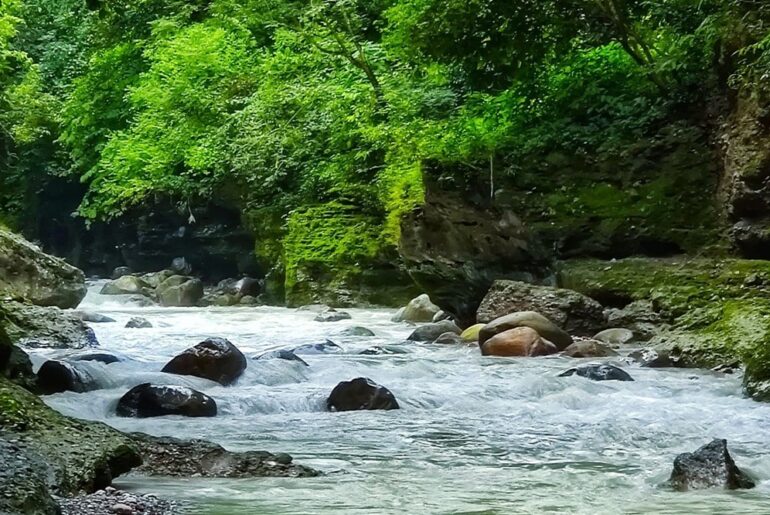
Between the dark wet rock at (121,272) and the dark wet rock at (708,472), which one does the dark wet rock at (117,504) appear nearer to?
the dark wet rock at (708,472)

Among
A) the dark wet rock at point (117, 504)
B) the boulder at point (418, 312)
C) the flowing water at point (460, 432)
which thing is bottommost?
the flowing water at point (460, 432)

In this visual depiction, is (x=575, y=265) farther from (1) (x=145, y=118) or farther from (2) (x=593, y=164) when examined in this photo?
(1) (x=145, y=118)

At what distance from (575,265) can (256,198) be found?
1005cm

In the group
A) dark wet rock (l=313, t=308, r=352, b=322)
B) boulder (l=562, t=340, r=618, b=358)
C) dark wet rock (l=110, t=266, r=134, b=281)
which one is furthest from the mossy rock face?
dark wet rock (l=110, t=266, r=134, b=281)

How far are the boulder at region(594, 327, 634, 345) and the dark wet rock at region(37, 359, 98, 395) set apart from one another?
215 inches

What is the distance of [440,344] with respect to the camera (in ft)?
36.5

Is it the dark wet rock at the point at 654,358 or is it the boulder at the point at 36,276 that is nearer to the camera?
the dark wet rock at the point at 654,358

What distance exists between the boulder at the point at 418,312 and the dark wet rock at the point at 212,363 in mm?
6050

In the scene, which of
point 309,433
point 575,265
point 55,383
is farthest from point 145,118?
point 309,433

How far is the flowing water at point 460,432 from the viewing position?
4145 millimetres

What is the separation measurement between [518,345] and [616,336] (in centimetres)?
125

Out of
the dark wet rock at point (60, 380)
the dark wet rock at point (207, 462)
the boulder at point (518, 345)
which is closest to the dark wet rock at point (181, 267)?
the boulder at point (518, 345)

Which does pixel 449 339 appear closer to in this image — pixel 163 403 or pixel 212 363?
pixel 212 363

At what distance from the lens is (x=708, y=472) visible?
14.4 feet
